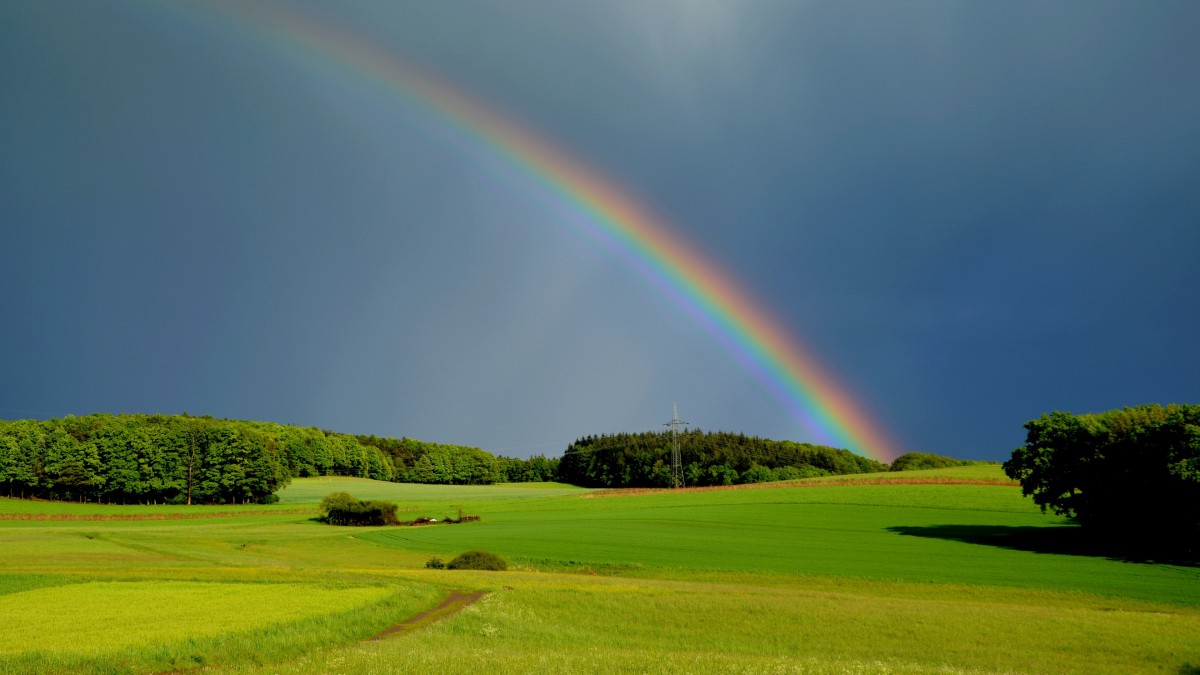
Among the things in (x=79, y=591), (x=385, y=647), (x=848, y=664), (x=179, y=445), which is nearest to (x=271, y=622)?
(x=385, y=647)

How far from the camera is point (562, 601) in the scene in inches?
1196

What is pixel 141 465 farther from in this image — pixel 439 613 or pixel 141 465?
pixel 439 613

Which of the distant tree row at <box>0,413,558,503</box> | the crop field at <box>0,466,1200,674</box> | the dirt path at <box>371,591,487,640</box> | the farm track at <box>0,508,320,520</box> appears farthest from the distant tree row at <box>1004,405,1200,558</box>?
the distant tree row at <box>0,413,558,503</box>

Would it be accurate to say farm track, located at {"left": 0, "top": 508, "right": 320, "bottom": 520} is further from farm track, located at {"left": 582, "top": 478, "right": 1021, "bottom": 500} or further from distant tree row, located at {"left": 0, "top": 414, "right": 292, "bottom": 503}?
farm track, located at {"left": 582, "top": 478, "right": 1021, "bottom": 500}

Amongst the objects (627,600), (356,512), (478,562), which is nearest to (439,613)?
(627,600)

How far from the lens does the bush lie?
4906 centimetres

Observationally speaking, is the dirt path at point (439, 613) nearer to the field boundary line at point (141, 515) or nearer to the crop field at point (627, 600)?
the crop field at point (627, 600)

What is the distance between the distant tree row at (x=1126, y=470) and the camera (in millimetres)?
47781

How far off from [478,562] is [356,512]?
48.4 meters

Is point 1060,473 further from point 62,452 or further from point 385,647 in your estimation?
point 62,452

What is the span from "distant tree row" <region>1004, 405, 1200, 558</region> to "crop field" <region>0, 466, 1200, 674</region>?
11.5 ft

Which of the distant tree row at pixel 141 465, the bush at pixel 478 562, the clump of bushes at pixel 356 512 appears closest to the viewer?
the bush at pixel 478 562

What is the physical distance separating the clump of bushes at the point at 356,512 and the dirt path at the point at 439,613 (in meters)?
63.5

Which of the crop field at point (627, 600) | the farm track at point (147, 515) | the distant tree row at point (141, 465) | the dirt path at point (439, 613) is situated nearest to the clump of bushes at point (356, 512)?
the crop field at point (627, 600)
